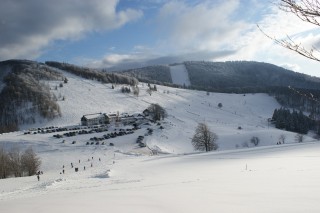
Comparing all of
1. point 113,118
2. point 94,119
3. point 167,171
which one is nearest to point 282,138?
point 113,118

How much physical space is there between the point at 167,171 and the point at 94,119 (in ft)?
350

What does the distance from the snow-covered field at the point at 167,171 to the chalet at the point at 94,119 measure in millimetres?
11084

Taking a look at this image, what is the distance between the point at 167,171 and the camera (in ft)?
118

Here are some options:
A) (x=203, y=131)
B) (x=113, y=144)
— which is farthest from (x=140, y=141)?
(x=203, y=131)

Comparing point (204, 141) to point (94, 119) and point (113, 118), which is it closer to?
point (94, 119)

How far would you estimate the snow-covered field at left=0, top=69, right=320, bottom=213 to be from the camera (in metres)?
11.9

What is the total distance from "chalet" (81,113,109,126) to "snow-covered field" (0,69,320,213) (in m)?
11.1

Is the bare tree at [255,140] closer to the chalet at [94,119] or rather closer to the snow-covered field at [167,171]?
the snow-covered field at [167,171]

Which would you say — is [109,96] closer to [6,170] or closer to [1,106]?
[1,106]

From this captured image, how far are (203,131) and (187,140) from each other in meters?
20.9

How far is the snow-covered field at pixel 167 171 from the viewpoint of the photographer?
39.1ft

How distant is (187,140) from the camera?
109 metres

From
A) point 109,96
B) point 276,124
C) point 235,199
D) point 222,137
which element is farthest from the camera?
point 109,96

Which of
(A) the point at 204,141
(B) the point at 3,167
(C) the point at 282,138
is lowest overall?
(C) the point at 282,138
